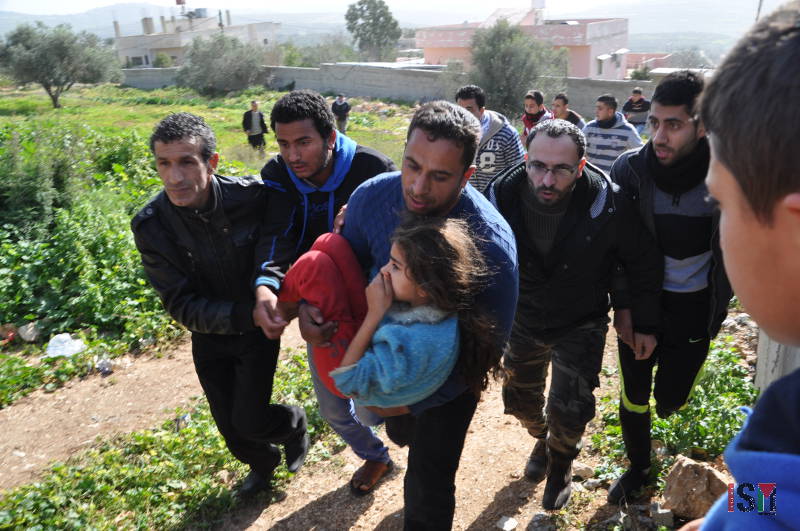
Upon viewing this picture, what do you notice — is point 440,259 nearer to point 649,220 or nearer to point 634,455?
point 649,220

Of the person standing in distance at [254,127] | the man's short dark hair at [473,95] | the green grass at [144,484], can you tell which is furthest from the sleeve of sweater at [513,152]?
the person standing in distance at [254,127]

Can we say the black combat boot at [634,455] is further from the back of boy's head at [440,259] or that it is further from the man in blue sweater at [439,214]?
the back of boy's head at [440,259]

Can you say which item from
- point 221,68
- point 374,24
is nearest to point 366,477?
point 221,68

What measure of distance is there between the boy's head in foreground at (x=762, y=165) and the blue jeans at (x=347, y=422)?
93.2 inches

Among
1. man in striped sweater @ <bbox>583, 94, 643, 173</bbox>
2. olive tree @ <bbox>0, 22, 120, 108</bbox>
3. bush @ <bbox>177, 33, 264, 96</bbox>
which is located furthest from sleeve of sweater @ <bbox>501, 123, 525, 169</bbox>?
bush @ <bbox>177, 33, 264, 96</bbox>

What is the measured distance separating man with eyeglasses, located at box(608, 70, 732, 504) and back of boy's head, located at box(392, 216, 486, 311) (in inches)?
56.3

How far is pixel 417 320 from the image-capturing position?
84.7 inches

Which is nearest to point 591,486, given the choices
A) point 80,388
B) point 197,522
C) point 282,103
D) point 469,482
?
point 469,482

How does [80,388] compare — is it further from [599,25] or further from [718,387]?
[599,25]

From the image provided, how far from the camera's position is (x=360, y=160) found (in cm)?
332

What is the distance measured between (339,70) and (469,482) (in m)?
39.1

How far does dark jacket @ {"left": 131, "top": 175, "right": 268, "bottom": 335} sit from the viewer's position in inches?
116

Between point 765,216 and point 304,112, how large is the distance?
2.59m

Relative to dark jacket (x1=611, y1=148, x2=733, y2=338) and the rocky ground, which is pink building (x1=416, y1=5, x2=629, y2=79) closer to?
the rocky ground
